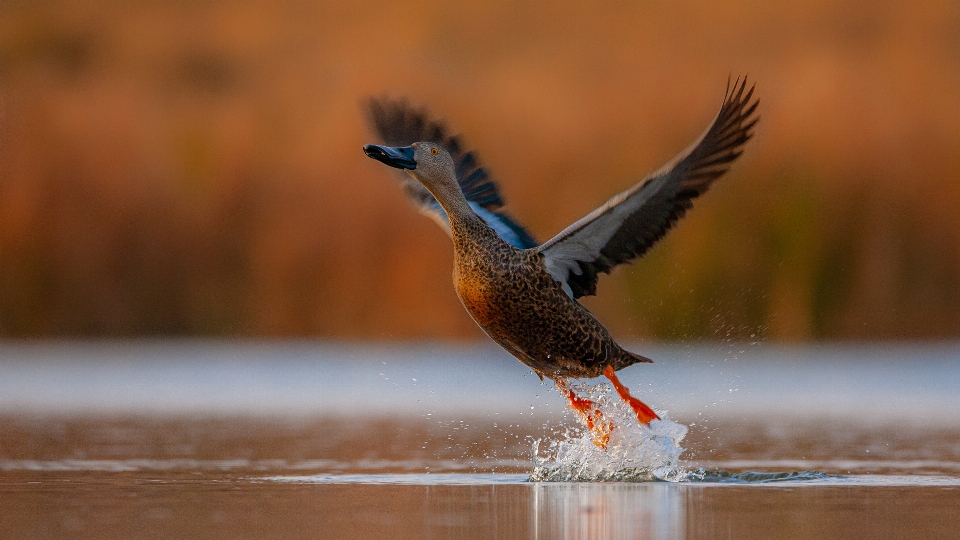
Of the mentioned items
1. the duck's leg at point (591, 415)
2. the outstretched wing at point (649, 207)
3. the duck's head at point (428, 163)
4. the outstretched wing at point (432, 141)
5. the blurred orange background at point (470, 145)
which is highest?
the blurred orange background at point (470, 145)

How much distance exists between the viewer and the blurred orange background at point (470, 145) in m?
18.5

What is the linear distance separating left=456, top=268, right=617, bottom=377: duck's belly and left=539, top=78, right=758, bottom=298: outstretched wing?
0.19 m

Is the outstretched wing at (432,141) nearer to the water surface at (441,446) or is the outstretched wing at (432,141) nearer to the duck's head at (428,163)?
the duck's head at (428,163)

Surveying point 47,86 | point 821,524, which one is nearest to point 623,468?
point 821,524

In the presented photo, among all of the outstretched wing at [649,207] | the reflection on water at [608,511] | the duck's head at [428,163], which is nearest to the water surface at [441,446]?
the reflection on water at [608,511]

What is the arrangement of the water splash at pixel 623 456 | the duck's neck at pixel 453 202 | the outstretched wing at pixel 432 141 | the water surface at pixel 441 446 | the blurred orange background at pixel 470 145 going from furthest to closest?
the blurred orange background at pixel 470 145 < the outstretched wing at pixel 432 141 < the duck's neck at pixel 453 202 < the water splash at pixel 623 456 < the water surface at pixel 441 446

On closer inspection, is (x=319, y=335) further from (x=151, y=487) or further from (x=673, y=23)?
(x=151, y=487)

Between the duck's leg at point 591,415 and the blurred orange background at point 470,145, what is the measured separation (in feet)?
22.7

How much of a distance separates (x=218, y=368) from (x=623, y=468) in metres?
8.78

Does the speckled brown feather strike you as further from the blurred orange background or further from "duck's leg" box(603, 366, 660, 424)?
the blurred orange background

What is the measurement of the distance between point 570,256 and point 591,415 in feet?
3.00

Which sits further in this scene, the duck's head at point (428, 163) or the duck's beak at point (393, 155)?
the duck's head at point (428, 163)

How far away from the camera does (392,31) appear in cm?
→ 2406

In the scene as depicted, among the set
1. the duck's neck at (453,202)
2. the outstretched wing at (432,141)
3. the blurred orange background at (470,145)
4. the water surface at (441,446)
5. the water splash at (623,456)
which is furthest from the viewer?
the blurred orange background at (470,145)
